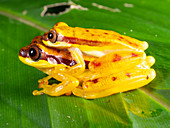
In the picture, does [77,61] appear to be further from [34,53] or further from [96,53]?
[34,53]

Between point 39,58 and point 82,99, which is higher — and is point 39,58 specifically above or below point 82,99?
above

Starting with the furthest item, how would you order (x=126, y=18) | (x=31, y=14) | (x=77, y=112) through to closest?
(x=31, y=14) < (x=126, y=18) < (x=77, y=112)

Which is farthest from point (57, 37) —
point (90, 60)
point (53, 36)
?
point (90, 60)

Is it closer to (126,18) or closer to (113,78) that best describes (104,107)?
(113,78)

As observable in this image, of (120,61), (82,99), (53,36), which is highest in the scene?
(53,36)

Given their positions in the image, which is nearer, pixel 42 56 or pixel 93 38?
pixel 93 38

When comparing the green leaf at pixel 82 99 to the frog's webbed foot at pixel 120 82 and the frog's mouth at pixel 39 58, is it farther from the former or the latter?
the frog's mouth at pixel 39 58

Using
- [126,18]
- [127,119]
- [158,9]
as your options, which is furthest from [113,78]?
[158,9]
